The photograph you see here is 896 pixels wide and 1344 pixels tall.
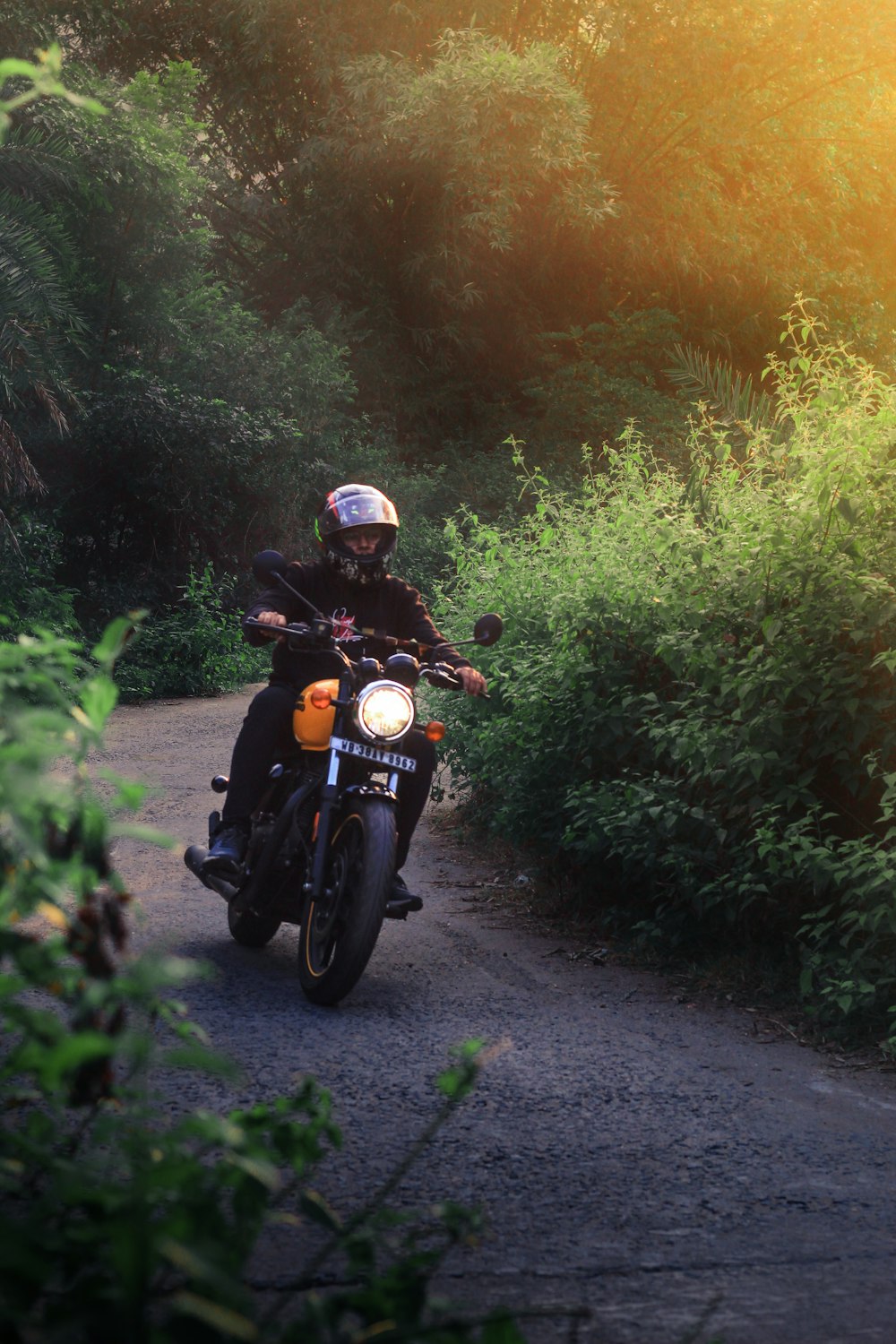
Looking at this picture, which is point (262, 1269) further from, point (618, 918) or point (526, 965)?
point (618, 918)

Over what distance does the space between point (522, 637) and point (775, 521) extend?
290cm

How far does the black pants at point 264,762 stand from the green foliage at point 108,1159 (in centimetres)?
427

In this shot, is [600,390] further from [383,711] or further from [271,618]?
[383,711]

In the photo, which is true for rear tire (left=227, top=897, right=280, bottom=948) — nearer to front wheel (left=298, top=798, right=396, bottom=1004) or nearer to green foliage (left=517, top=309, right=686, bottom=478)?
front wheel (left=298, top=798, right=396, bottom=1004)

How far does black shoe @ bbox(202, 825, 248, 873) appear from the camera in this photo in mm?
6344

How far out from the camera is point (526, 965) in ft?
22.1

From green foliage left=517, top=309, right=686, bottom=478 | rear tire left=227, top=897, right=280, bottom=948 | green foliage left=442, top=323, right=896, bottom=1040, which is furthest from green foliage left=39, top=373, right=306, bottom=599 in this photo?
rear tire left=227, top=897, right=280, bottom=948

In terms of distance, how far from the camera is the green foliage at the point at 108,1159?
1.43 meters

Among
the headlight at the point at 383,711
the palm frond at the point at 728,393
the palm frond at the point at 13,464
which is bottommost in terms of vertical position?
the headlight at the point at 383,711

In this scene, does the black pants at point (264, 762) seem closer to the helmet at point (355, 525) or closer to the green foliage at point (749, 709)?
the helmet at point (355, 525)

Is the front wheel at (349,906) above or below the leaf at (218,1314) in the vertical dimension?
below

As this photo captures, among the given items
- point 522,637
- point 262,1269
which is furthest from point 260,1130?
point 522,637

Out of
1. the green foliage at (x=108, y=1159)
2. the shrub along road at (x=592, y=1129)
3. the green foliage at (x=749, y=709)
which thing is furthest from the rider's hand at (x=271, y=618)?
the green foliage at (x=108, y=1159)

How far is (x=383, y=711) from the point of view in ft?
19.0
